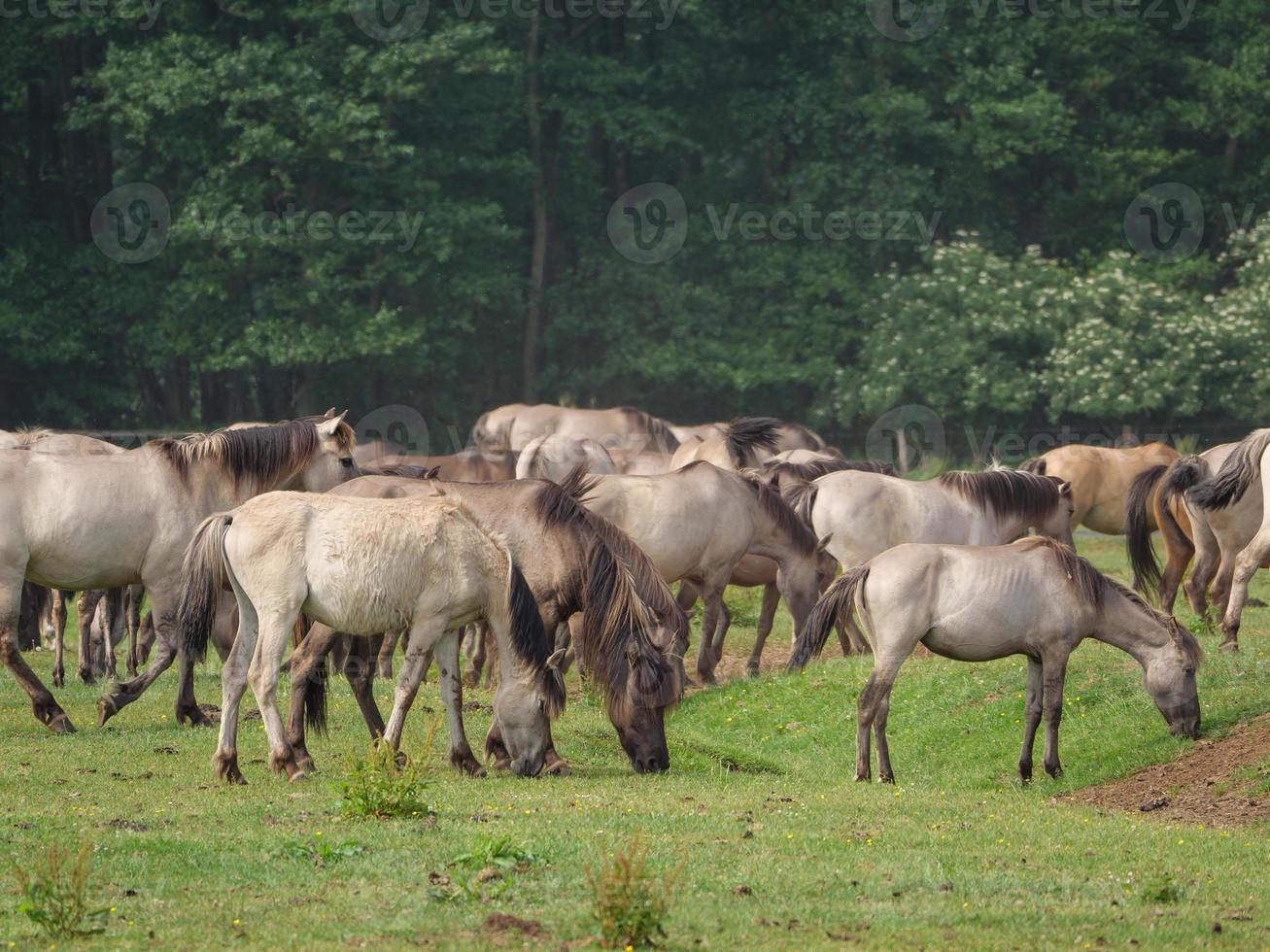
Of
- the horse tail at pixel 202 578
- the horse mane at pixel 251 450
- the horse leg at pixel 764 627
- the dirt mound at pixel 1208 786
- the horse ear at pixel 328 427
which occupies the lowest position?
the horse leg at pixel 764 627

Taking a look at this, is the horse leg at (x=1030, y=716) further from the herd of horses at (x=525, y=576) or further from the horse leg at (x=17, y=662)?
the horse leg at (x=17, y=662)

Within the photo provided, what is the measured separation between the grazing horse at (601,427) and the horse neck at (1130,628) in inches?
559

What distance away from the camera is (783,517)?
1566 cm

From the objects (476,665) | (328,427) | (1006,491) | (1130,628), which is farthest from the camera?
(1006,491)

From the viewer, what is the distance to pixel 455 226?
→ 39312 mm

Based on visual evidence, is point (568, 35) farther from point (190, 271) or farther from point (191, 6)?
point (190, 271)

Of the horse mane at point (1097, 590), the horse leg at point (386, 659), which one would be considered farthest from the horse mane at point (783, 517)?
the horse mane at point (1097, 590)

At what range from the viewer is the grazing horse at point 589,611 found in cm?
1069

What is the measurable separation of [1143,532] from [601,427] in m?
12.1

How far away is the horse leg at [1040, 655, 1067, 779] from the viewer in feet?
37.1

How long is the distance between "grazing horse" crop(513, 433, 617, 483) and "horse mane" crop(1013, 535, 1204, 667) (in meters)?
10.0

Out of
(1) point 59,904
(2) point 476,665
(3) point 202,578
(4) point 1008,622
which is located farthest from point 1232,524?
(1) point 59,904

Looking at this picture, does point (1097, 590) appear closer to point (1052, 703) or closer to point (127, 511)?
point (1052, 703)

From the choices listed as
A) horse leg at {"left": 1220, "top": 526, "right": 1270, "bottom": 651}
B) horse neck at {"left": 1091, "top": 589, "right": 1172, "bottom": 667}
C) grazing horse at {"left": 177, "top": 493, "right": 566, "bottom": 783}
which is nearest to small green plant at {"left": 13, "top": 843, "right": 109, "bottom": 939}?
grazing horse at {"left": 177, "top": 493, "right": 566, "bottom": 783}
